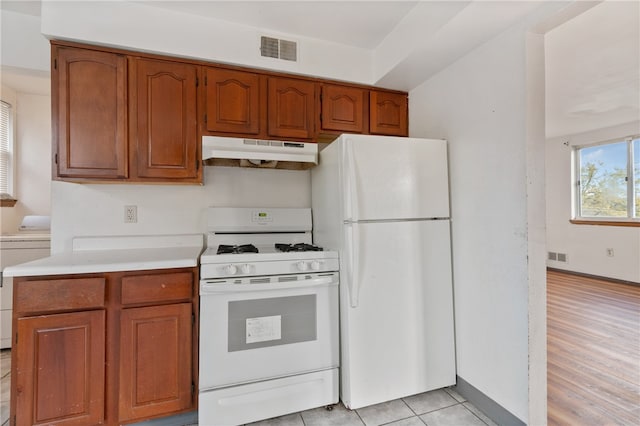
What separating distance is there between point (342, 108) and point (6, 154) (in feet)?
11.1

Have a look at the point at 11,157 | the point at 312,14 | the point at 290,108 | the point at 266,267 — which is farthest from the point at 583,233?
the point at 11,157

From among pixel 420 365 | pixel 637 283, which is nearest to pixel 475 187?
pixel 420 365

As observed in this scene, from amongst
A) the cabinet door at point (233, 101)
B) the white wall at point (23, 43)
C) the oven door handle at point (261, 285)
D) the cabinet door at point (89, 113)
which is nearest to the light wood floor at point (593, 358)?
the oven door handle at point (261, 285)

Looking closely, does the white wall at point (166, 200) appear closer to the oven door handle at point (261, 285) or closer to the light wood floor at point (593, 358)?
the oven door handle at point (261, 285)

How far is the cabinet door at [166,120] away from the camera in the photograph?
6.44ft

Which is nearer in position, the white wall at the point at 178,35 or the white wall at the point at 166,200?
the white wall at the point at 178,35

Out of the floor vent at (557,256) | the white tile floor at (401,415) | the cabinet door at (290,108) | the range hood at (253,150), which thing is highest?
the cabinet door at (290,108)

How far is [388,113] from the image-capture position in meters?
2.54

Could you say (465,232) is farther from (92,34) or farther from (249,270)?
(92,34)

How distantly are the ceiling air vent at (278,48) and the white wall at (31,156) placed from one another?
105 inches

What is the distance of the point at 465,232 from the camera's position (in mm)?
2021

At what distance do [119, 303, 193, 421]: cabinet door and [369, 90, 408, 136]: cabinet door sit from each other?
6.30 ft

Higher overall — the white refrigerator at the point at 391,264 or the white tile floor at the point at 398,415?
the white refrigerator at the point at 391,264

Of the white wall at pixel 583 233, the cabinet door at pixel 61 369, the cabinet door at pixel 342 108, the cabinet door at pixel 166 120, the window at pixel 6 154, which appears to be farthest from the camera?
the white wall at pixel 583 233
